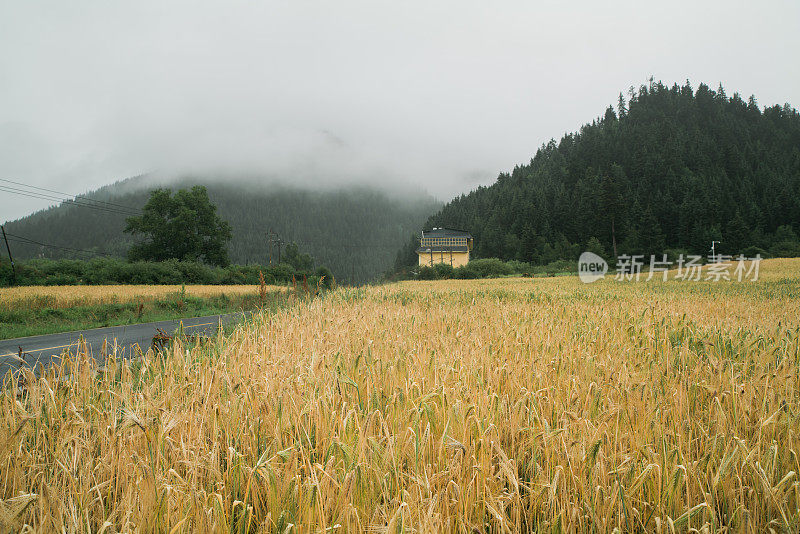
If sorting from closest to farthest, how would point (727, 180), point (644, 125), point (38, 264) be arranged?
1. point (38, 264)
2. point (727, 180)
3. point (644, 125)

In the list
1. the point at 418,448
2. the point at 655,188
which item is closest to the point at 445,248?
the point at 655,188

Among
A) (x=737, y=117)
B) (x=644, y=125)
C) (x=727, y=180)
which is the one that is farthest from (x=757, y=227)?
(x=737, y=117)

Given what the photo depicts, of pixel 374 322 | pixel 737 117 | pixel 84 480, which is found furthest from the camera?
pixel 737 117

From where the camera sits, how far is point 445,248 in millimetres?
78188

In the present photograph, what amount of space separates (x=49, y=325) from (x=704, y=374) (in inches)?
853

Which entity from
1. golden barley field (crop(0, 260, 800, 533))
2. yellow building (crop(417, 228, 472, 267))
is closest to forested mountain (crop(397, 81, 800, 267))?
yellow building (crop(417, 228, 472, 267))

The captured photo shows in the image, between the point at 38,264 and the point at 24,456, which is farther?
the point at 38,264

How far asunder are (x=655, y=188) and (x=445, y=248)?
62461mm

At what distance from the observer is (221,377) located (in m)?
2.87

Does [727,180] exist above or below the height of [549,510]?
above

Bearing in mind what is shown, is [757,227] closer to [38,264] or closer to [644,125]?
[644,125]

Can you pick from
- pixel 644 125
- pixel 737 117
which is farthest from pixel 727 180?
pixel 737 117

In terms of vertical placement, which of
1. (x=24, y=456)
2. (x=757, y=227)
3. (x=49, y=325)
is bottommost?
(x=49, y=325)

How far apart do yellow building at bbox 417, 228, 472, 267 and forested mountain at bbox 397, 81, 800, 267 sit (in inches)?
633
